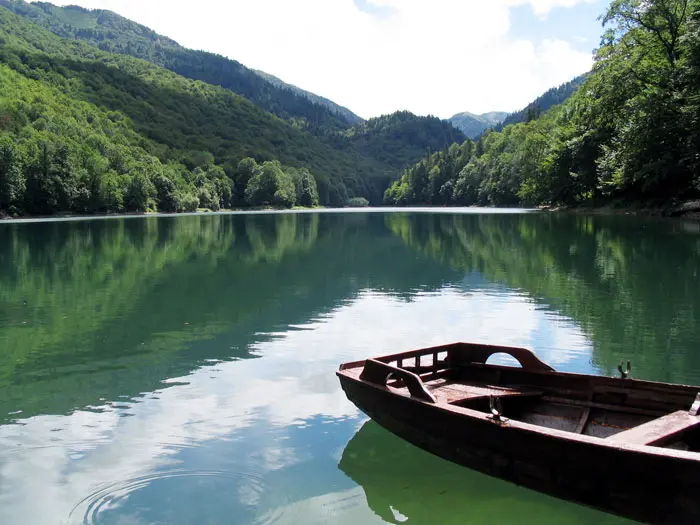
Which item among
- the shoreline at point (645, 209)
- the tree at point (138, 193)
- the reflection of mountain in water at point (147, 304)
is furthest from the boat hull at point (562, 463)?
the tree at point (138, 193)

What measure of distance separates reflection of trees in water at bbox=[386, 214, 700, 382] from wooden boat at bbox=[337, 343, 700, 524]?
426 centimetres

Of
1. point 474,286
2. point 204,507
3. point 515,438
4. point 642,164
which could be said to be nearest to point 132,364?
point 204,507

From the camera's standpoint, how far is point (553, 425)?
28.2 ft

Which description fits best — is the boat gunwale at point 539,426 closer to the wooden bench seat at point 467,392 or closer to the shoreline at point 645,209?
the wooden bench seat at point 467,392

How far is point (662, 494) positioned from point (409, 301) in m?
15.3

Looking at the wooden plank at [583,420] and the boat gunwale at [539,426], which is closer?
the boat gunwale at [539,426]

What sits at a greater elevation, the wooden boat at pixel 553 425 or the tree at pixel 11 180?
the tree at pixel 11 180

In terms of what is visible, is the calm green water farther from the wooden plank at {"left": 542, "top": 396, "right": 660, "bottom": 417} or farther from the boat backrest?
the boat backrest

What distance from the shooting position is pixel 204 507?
730cm

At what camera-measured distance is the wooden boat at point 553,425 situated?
238 inches

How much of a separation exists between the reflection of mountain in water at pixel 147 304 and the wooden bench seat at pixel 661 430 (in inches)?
346

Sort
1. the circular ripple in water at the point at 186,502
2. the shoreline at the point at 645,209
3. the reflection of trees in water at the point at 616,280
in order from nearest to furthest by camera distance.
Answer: the circular ripple in water at the point at 186,502 < the reflection of trees in water at the point at 616,280 < the shoreline at the point at 645,209

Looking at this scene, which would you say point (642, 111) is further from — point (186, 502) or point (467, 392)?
point (186, 502)

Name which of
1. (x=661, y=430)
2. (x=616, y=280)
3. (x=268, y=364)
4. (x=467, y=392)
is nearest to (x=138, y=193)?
(x=616, y=280)
